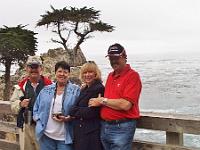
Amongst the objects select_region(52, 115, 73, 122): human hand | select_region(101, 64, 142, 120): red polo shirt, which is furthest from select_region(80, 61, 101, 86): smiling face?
select_region(52, 115, 73, 122): human hand

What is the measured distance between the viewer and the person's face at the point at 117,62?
12.6 ft

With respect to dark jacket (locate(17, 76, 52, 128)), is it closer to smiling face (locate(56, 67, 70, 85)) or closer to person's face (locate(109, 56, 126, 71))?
smiling face (locate(56, 67, 70, 85))

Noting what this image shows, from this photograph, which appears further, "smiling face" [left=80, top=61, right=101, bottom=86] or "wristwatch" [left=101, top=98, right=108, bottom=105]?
"smiling face" [left=80, top=61, right=101, bottom=86]

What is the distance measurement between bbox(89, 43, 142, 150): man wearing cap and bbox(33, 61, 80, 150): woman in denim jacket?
321mm

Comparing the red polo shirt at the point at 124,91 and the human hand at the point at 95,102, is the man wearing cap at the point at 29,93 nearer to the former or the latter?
the human hand at the point at 95,102

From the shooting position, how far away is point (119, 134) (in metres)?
3.86

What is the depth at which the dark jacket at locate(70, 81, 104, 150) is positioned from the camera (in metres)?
3.97

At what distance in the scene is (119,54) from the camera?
151 inches

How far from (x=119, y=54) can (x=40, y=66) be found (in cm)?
103

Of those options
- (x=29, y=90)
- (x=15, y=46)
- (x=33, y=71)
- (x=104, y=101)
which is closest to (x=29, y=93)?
(x=29, y=90)

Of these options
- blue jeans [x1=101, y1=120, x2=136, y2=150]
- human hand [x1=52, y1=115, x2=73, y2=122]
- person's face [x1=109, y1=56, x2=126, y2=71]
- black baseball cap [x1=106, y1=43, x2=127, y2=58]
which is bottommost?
blue jeans [x1=101, y1=120, x2=136, y2=150]

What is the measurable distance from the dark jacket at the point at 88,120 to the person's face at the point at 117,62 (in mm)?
257

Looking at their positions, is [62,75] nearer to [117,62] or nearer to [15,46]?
[117,62]

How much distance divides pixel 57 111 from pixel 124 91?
2.58ft
